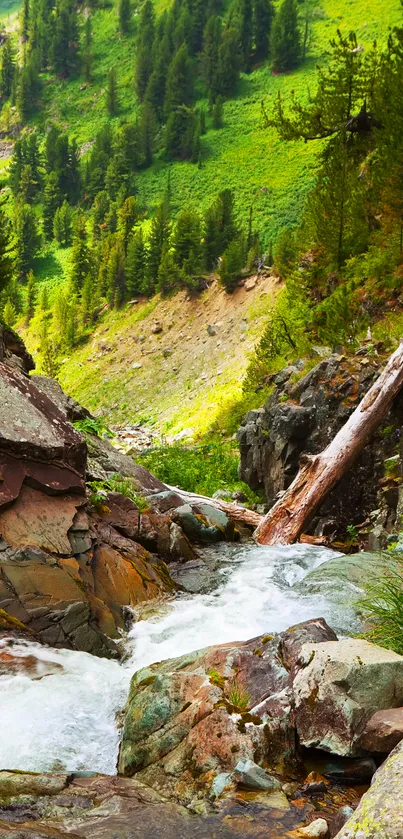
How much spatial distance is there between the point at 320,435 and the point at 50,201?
104251mm

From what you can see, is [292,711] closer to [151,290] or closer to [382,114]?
[382,114]

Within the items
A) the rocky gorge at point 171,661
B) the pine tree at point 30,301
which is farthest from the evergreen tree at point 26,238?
the rocky gorge at point 171,661

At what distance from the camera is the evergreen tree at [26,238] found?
311 feet

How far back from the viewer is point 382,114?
21469mm

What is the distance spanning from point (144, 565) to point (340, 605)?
3.14 m

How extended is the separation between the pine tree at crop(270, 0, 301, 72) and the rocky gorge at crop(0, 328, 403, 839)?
120m

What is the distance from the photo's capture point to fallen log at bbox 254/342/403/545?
11914mm

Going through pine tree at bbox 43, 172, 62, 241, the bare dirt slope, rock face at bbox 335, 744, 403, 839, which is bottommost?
the bare dirt slope

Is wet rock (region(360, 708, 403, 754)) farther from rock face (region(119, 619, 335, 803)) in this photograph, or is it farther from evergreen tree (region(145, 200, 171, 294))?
evergreen tree (region(145, 200, 171, 294))

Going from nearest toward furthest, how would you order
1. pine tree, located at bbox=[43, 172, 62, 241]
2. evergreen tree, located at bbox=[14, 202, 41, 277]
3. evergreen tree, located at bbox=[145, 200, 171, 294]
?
evergreen tree, located at bbox=[145, 200, 171, 294] < evergreen tree, located at bbox=[14, 202, 41, 277] < pine tree, located at bbox=[43, 172, 62, 241]

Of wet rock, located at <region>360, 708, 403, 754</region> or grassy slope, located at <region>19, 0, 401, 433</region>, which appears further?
grassy slope, located at <region>19, 0, 401, 433</region>

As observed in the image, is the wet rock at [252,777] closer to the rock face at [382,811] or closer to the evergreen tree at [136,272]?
the rock face at [382,811]

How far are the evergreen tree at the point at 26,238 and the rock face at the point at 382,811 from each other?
9890cm

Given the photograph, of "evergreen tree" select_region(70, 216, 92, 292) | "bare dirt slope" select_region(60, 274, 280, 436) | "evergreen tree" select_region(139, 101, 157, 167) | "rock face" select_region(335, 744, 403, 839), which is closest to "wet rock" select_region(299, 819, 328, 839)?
"rock face" select_region(335, 744, 403, 839)
